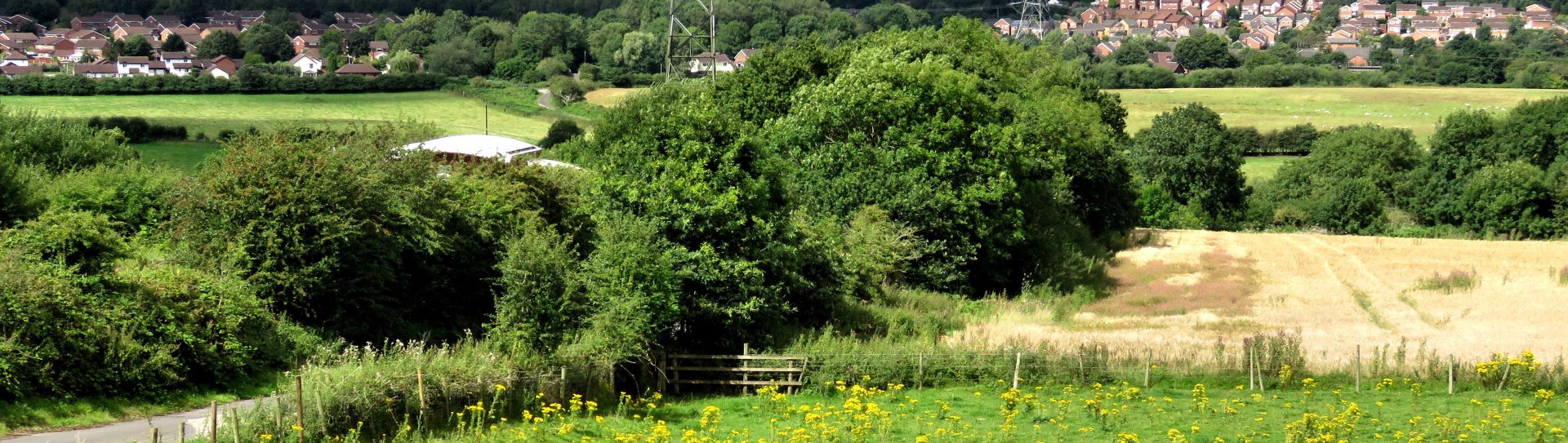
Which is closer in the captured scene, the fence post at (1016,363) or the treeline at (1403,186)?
the fence post at (1016,363)

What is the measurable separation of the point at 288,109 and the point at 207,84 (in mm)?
12094

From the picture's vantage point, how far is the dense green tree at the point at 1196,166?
265 feet

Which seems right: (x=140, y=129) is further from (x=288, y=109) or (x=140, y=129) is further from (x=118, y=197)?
(x=118, y=197)

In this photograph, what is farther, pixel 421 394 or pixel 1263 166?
pixel 1263 166

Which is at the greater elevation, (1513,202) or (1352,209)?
(1513,202)

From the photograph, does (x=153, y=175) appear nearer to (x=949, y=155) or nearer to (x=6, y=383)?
(x=6, y=383)

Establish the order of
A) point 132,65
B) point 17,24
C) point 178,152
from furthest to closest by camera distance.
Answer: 1. point 17,24
2. point 132,65
3. point 178,152

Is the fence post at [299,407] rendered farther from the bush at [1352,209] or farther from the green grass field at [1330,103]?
the green grass field at [1330,103]

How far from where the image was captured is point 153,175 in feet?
140

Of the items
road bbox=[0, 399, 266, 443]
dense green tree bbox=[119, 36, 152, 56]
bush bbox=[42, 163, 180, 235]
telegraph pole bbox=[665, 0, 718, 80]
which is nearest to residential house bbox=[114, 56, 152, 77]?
dense green tree bbox=[119, 36, 152, 56]

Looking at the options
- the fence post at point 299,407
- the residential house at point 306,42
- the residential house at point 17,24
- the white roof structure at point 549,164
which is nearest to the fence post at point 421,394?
the fence post at point 299,407

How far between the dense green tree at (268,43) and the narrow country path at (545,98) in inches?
1569

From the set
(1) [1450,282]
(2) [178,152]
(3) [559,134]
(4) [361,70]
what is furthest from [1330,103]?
(2) [178,152]

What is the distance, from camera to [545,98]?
11712 centimetres
